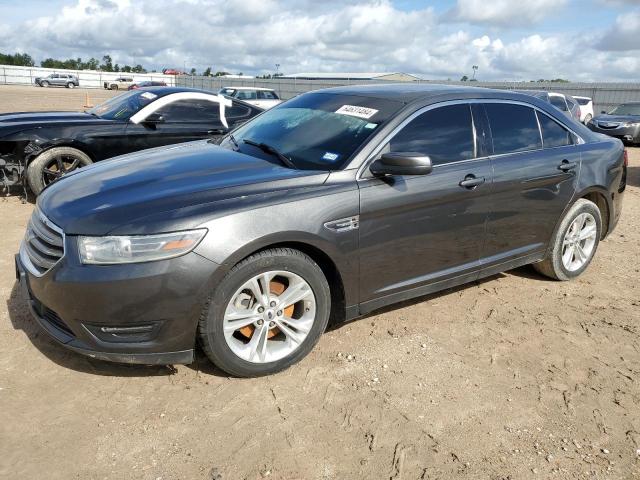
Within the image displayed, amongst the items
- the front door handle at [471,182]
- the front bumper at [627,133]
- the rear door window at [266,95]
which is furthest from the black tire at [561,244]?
the rear door window at [266,95]

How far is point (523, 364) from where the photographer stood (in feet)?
11.4

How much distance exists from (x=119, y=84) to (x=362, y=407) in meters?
65.1

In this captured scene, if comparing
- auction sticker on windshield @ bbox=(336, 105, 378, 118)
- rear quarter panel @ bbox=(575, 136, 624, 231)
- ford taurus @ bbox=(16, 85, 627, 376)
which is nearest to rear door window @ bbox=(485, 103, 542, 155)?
ford taurus @ bbox=(16, 85, 627, 376)

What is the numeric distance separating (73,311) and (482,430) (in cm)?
222

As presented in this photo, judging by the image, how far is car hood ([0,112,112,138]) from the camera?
21.6 feet

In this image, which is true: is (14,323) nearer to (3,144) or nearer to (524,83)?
(3,144)

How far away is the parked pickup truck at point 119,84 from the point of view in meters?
57.5

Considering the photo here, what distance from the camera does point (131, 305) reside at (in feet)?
8.93

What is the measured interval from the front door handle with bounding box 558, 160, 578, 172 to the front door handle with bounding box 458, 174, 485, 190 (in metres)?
0.99

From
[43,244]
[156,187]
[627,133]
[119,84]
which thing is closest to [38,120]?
[43,244]

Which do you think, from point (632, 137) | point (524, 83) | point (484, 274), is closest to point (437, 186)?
point (484, 274)

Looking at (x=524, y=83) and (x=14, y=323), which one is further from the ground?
(x=524, y=83)

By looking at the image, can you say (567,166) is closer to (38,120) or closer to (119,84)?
(38,120)

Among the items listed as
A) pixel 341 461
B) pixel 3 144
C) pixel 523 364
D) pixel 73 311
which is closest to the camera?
pixel 341 461
